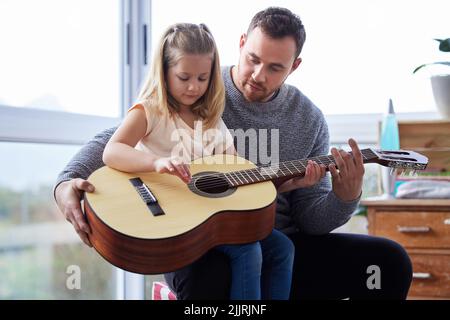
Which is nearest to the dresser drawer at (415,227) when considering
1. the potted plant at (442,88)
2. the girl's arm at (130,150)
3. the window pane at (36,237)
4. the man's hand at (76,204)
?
the potted plant at (442,88)

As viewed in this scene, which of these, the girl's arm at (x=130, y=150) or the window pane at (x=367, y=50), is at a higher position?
the window pane at (x=367, y=50)

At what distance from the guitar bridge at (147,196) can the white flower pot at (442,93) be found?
1215mm

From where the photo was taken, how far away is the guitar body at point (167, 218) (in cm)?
107

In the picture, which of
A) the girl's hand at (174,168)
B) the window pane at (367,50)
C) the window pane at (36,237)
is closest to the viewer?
the girl's hand at (174,168)

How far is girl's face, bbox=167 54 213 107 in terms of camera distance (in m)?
1.33

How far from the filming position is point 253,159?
1.56 meters

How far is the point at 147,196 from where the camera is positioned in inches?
46.7

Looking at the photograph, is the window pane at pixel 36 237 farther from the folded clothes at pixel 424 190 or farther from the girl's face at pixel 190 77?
the folded clothes at pixel 424 190

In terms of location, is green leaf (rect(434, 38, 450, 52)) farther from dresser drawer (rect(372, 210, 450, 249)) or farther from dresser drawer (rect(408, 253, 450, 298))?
dresser drawer (rect(408, 253, 450, 298))

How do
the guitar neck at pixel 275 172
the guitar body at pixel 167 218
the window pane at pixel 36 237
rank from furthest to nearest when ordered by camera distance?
the window pane at pixel 36 237 < the guitar neck at pixel 275 172 < the guitar body at pixel 167 218
